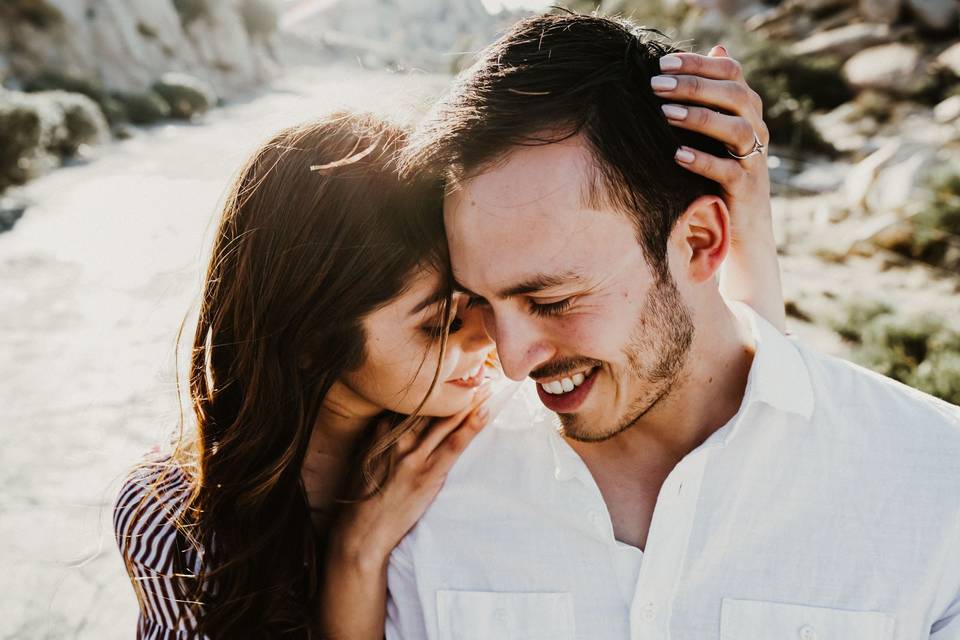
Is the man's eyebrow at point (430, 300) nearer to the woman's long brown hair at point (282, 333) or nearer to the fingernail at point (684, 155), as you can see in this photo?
the woman's long brown hair at point (282, 333)

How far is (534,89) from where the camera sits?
1.67 meters

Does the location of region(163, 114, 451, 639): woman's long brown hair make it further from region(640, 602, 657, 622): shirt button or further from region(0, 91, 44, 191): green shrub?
region(0, 91, 44, 191): green shrub

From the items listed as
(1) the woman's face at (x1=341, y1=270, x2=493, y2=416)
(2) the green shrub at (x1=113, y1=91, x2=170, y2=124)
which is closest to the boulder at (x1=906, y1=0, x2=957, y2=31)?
(2) the green shrub at (x1=113, y1=91, x2=170, y2=124)

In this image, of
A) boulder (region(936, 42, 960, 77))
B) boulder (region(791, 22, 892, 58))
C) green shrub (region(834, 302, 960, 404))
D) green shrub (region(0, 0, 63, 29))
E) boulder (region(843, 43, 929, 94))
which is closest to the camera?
green shrub (region(834, 302, 960, 404))

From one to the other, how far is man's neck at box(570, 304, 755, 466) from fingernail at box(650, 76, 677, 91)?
0.61 m

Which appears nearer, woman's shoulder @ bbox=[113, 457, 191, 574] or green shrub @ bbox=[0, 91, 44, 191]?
woman's shoulder @ bbox=[113, 457, 191, 574]

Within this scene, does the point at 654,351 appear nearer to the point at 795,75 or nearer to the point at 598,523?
Answer: the point at 598,523

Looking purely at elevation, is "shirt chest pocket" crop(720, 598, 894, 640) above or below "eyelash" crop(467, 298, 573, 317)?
below

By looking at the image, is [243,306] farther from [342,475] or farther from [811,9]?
[811,9]

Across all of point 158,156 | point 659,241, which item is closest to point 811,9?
point 158,156

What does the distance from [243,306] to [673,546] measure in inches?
51.1

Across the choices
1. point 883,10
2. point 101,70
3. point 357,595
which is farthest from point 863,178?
point 101,70

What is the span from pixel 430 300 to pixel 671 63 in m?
0.84

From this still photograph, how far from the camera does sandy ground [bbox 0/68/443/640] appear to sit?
2.53 m
